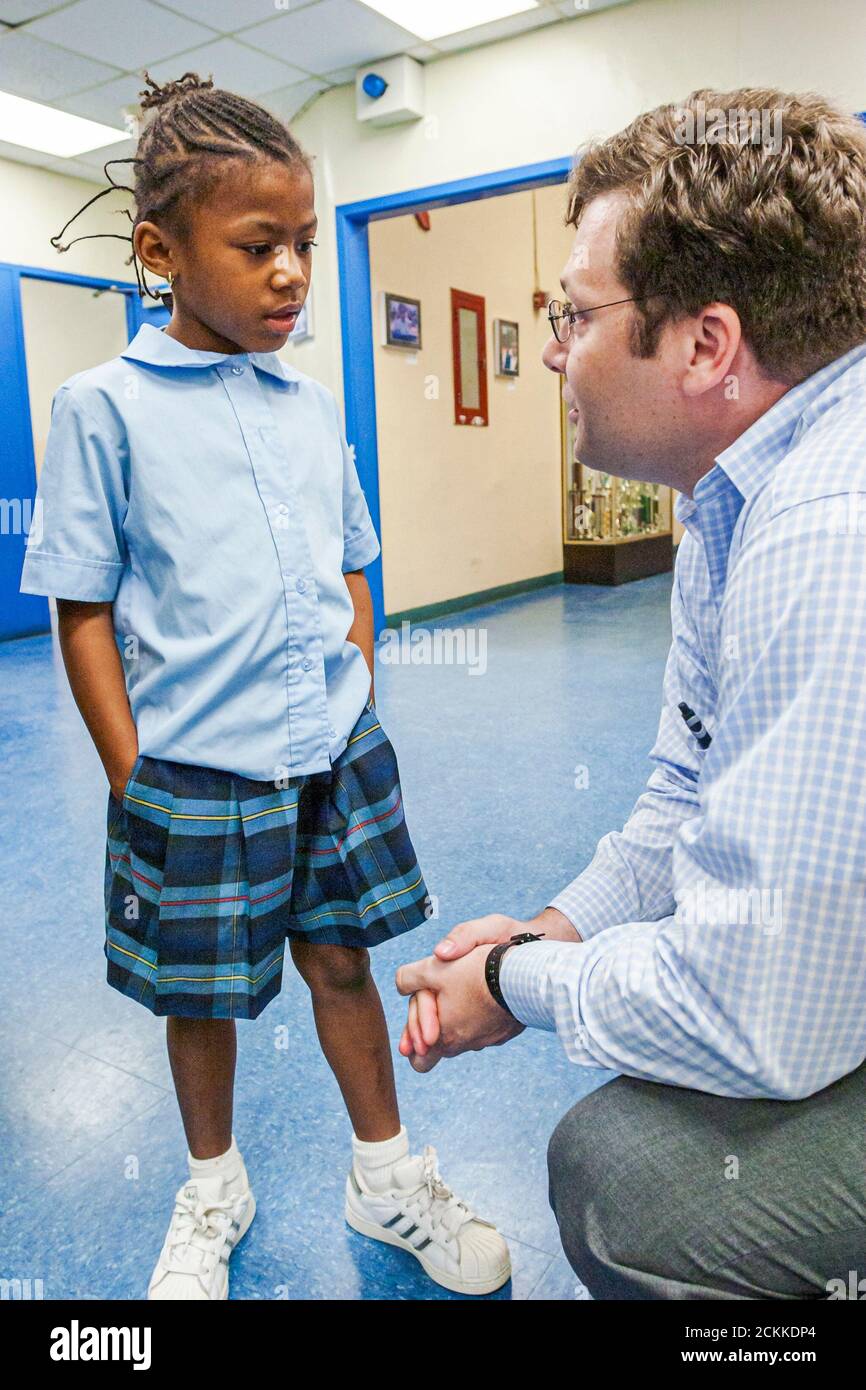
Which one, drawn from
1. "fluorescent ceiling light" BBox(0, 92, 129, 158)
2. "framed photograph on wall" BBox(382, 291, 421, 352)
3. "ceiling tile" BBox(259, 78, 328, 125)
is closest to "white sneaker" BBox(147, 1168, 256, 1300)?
"framed photograph on wall" BBox(382, 291, 421, 352)

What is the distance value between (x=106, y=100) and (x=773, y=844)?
18.2 feet

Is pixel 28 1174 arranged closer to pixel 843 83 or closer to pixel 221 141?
pixel 221 141

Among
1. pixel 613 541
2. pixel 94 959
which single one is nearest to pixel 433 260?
pixel 613 541

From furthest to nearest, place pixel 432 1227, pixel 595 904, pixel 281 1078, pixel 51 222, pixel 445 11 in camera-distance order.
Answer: pixel 51 222 < pixel 445 11 < pixel 281 1078 < pixel 432 1227 < pixel 595 904

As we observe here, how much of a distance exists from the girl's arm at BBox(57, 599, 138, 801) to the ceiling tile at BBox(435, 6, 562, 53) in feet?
13.8

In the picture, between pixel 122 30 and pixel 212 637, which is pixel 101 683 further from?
pixel 122 30

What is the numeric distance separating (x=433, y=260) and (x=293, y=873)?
546 cm

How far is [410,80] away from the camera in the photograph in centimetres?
457

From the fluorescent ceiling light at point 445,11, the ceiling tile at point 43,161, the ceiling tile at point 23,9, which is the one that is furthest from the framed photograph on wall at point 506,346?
the ceiling tile at point 23,9

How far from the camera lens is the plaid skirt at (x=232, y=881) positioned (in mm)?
1057

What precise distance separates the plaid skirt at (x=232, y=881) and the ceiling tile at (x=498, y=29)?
4.23m

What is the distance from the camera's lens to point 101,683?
1060 millimetres

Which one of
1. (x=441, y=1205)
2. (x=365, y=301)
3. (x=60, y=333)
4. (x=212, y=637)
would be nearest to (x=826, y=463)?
(x=212, y=637)

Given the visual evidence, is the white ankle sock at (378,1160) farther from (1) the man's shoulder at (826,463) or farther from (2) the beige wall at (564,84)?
(2) the beige wall at (564,84)
